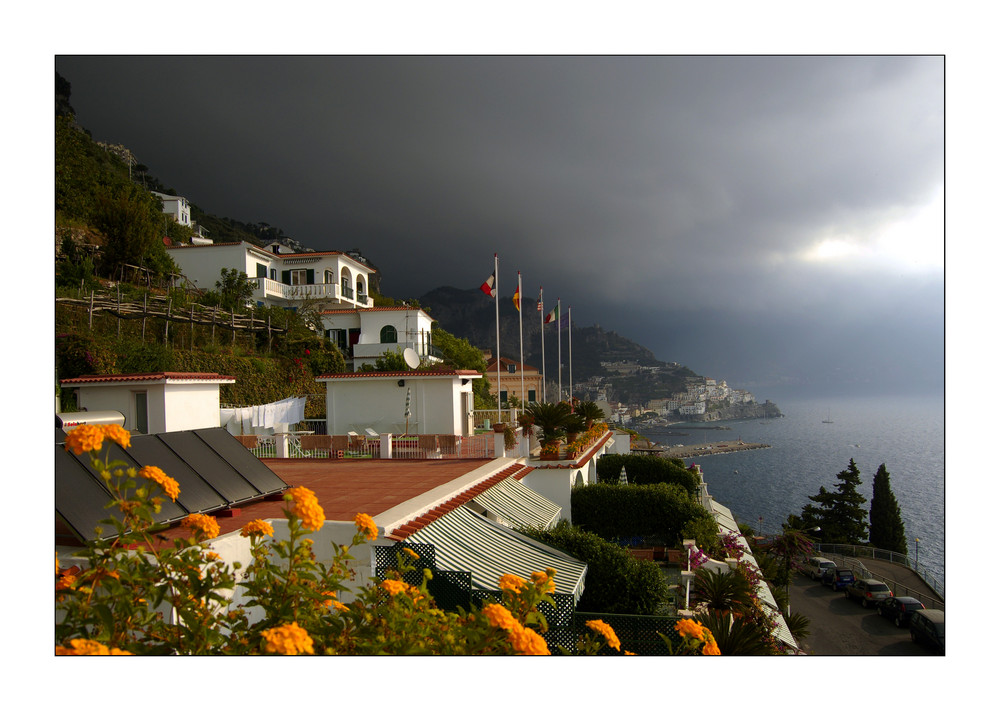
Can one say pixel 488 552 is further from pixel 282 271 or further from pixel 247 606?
pixel 282 271

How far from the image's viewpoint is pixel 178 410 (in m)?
12.2

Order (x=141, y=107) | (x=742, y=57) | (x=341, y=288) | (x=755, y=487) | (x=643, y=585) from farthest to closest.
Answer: (x=755, y=487), (x=341, y=288), (x=141, y=107), (x=643, y=585), (x=742, y=57)

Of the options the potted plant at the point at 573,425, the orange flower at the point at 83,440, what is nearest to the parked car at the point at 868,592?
the potted plant at the point at 573,425

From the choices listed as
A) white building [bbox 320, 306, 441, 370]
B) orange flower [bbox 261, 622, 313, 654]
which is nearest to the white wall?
white building [bbox 320, 306, 441, 370]

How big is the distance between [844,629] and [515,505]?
1728 cm

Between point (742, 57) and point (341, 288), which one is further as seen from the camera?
point (341, 288)

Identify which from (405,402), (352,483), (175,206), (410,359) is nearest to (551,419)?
(405,402)

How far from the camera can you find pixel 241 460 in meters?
7.28

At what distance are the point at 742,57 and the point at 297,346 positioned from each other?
25.2m

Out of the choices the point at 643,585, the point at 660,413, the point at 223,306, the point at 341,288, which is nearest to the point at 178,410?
the point at 643,585

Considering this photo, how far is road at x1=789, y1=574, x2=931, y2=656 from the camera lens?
17281 mm

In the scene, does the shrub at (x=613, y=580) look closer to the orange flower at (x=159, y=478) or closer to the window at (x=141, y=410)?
the orange flower at (x=159, y=478)

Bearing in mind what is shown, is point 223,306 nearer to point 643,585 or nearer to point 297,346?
point 297,346

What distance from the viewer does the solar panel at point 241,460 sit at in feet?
23.2
